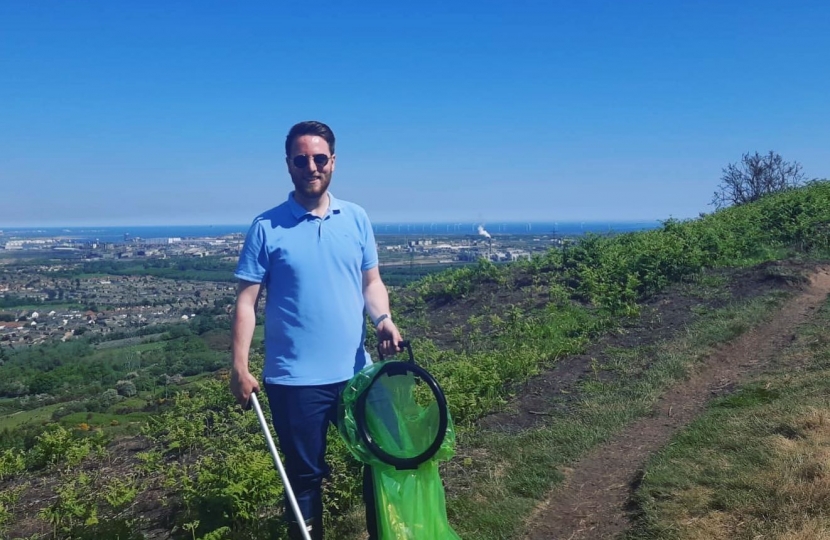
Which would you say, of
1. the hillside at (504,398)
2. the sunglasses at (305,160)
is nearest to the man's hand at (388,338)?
the sunglasses at (305,160)

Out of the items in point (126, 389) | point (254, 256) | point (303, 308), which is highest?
point (254, 256)

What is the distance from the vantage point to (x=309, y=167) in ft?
9.80

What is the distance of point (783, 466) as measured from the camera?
372 centimetres

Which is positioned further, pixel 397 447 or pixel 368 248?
pixel 368 248

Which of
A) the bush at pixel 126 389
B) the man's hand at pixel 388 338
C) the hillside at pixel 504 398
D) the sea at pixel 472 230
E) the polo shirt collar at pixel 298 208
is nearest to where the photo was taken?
the polo shirt collar at pixel 298 208

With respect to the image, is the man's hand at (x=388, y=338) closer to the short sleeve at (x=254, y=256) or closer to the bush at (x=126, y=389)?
the short sleeve at (x=254, y=256)

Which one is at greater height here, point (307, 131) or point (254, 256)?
point (307, 131)

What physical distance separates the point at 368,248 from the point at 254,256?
1.90 ft

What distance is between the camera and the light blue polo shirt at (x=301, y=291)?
298 centimetres

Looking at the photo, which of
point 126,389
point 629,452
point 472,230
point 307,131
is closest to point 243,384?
A: point 307,131

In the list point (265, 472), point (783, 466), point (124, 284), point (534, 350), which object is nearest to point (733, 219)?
point (534, 350)

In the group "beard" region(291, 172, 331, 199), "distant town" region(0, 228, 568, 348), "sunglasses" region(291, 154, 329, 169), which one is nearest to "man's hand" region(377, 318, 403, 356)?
"beard" region(291, 172, 331, 199)

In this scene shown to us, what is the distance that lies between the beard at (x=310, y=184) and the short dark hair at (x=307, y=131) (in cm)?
12

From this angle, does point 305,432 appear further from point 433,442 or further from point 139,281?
point 139,281
